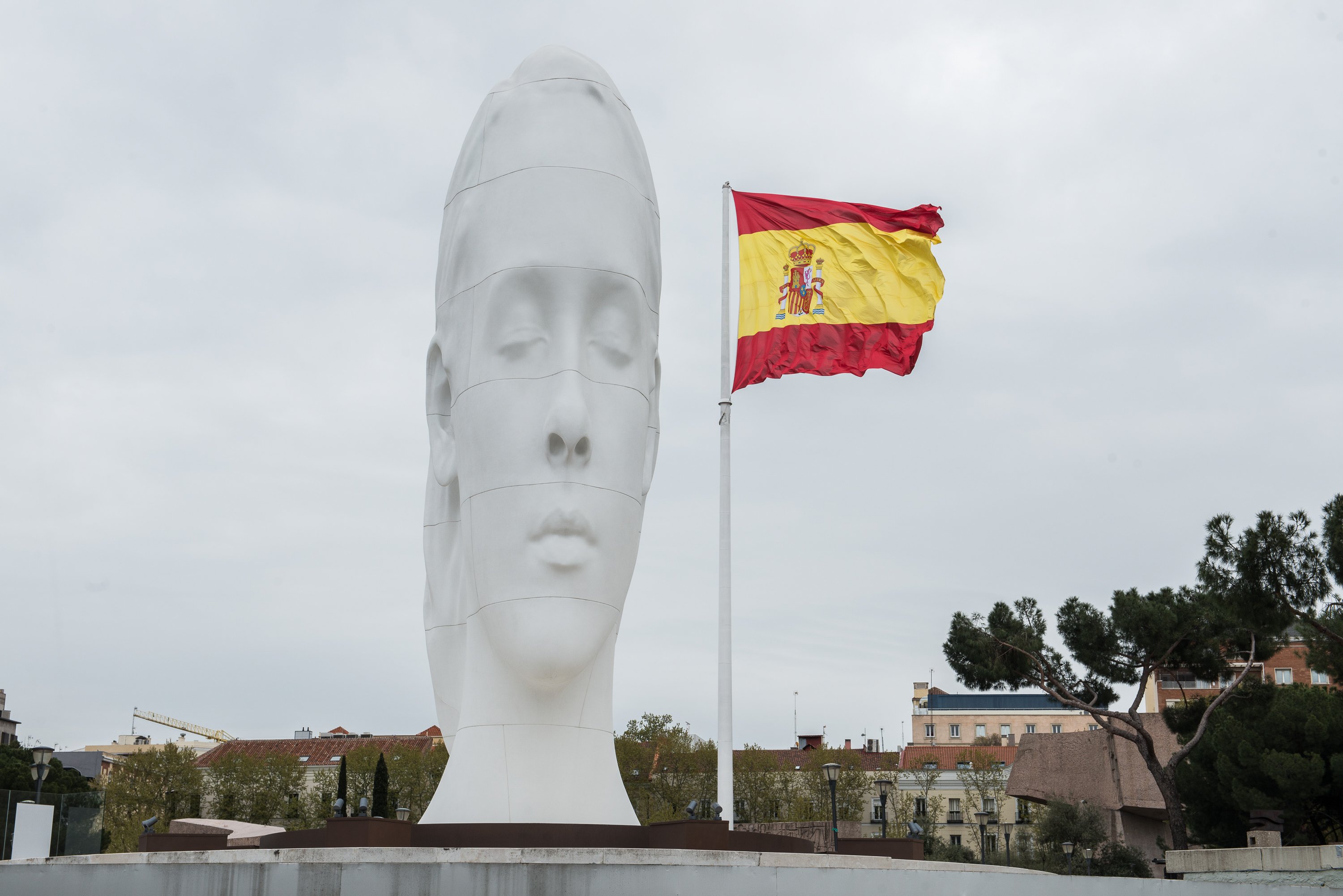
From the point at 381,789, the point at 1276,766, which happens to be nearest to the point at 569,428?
the point at 381,789

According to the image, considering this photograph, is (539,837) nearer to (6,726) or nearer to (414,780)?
(414,780)

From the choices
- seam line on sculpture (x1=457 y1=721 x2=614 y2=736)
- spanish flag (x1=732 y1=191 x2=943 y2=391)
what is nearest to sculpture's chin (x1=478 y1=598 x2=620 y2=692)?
seam line on sculpture (x1=457 y1=721 x2=614 y2=736)

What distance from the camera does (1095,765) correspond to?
4028 centimetres

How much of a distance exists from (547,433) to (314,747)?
62089 mm

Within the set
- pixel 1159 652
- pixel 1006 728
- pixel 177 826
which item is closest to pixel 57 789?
pixel 177 826

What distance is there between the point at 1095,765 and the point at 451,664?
32.9 meters

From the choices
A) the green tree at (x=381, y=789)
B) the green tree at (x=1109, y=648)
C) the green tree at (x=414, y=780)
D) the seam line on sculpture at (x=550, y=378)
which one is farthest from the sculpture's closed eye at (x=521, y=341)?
the green tree at (x=414, y=780)

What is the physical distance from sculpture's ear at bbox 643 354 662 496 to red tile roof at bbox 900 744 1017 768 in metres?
59.8

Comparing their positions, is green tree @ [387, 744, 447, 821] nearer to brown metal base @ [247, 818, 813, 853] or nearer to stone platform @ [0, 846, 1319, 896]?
brown metal base @ [247, 818, 813, 853]

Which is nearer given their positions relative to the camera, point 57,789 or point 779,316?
point 779,316

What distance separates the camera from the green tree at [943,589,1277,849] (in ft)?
102

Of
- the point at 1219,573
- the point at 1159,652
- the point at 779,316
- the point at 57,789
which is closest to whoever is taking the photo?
the point at 779,316

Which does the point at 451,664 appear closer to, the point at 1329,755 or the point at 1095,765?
the point at 1329,755

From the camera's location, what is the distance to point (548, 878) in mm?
8102
